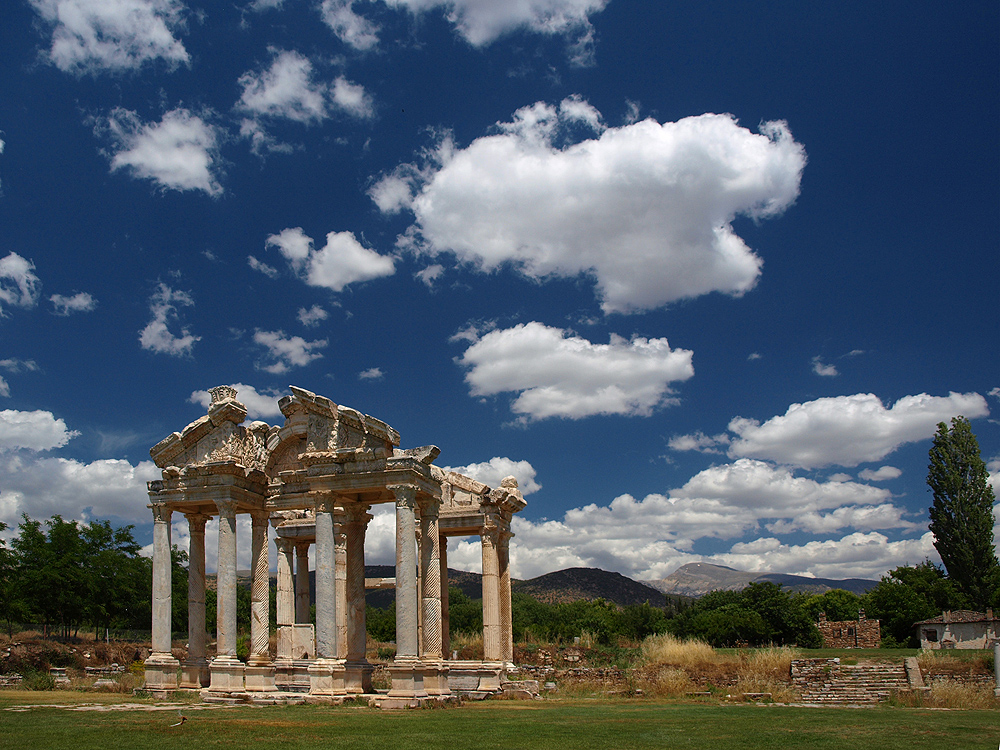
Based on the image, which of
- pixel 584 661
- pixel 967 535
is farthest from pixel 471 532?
pixel 967 535

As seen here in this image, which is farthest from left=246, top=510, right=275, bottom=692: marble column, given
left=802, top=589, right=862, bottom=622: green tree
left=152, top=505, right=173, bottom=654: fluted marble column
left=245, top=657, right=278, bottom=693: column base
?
left=802, top=589, right=862, bottom=622: green tree

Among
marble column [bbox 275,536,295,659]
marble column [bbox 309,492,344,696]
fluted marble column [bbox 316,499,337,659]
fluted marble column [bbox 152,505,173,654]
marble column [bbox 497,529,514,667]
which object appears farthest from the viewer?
marble column [bbox 275,536,295,659]

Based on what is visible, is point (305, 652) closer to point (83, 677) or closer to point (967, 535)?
point (83, 677)

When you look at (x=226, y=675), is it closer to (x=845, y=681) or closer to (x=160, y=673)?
(x=160, y=673)

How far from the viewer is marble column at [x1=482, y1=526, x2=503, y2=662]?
29.1 m

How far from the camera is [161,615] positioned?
2589 centimetres

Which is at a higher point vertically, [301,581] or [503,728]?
[301,581]

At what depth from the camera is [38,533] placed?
170 feet

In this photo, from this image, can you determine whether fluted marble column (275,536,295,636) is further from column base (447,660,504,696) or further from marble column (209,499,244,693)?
column base (447,660,504,696)

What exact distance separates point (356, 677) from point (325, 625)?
6.68 ft

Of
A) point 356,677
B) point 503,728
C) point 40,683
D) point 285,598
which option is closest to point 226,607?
point 356,677

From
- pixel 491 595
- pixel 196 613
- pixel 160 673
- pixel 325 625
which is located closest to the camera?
pixel 325 625

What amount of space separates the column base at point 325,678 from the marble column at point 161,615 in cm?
540

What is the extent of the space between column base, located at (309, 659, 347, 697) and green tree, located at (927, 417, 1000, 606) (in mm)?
53178
